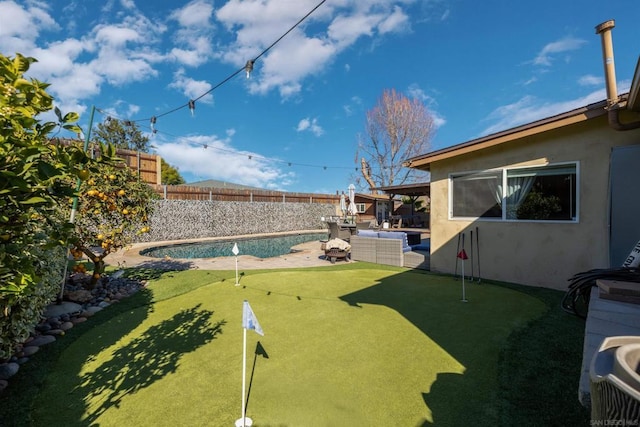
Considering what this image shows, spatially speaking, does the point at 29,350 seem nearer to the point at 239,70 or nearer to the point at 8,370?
the point at 8,370

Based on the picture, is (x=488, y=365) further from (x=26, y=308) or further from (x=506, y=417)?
(x=26, y=308)

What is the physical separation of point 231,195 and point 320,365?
19.1 metres

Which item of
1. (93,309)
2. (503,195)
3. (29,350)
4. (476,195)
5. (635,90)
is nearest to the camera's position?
(29,350)

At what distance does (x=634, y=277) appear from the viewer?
3.75 metres

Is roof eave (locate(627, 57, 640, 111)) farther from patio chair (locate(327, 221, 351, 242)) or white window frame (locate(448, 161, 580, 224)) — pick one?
patio chair (locate(327, 221, 351, 242))

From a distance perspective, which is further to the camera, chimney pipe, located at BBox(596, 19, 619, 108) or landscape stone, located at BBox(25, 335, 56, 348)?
chimney pipe, located at BBox(596, 19, 619, 108)

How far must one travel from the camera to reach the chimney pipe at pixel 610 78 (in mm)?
5129

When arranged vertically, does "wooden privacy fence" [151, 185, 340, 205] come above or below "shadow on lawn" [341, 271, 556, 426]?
above

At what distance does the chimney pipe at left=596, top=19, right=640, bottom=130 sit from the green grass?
10.7 ft

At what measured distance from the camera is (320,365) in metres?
3.44

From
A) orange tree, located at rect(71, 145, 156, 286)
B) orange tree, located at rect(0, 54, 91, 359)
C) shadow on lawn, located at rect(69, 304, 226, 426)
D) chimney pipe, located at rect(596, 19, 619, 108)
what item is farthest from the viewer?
orange tree, located at rect(71, 145, 156, 286)

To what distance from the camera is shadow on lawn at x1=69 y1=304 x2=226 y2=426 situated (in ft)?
9.55

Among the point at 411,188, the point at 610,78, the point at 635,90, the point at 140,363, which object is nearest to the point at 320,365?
the point at 140,363

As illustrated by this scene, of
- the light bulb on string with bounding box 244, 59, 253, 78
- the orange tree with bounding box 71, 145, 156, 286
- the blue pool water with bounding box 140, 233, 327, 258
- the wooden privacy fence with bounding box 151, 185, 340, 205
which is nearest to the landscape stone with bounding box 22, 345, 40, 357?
the orange tree with bounding box 71, 145, 156, 286
